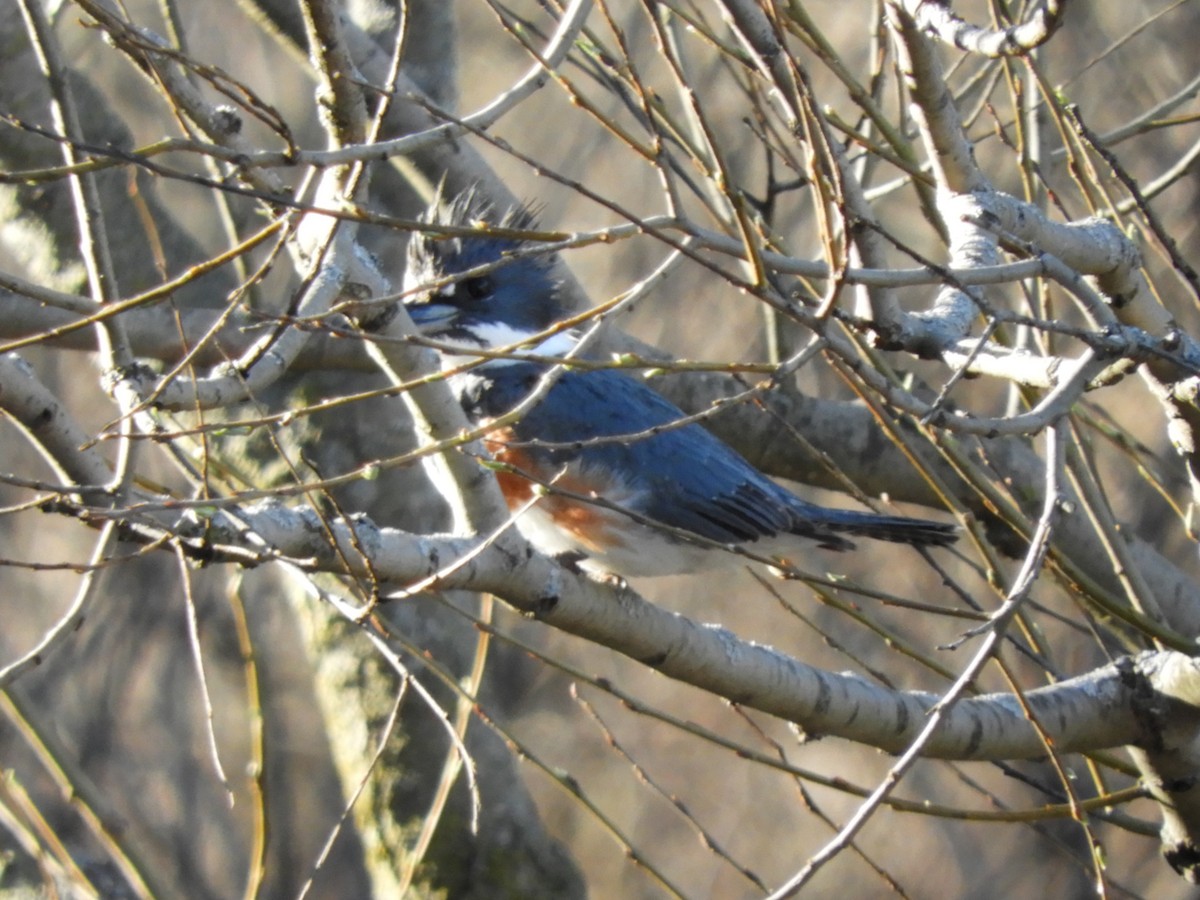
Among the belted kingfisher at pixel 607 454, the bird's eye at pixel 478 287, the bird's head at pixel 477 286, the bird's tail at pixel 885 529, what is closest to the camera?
the bird's tail at pixel 885 529

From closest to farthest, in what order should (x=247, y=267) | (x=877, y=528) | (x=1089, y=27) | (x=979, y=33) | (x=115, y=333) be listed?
(x=979, y=33), (x=115, y=333), (x=877, y=528), (x=247, y=267), (x=1089, y=27)

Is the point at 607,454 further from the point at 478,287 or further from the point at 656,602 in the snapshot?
the point at 656,602

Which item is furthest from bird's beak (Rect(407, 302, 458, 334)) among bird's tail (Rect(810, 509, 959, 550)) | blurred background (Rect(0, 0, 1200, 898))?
blurred background (Rect(0, 0, 1200, 898))

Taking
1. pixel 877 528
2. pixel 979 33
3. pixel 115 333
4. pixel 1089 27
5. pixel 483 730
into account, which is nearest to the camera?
pixel 979 33

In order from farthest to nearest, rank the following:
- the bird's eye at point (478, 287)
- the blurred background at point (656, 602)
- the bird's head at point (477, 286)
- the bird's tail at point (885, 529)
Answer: the blurred background at point (656, 602)
the bird's eye at point (478, 287)
the bird's head at point (477, 286)
the bird's tail at point (885, 529)

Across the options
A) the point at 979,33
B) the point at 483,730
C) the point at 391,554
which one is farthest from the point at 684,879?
the point at 979,33

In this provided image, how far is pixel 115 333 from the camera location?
6.27 ft

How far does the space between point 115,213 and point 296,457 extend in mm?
785

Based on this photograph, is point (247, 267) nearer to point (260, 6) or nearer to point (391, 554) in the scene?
point (260, 6)

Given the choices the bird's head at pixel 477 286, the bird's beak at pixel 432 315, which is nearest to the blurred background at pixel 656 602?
the bird's head at pixel 477 286

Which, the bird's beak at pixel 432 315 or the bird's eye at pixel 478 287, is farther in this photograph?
the bird's eye at pixel 478 287

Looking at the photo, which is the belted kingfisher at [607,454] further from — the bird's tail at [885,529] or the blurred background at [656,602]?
the blurred background at [656,602]

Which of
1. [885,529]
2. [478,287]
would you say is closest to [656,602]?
[478,287]

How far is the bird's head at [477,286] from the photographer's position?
3.24 meters
